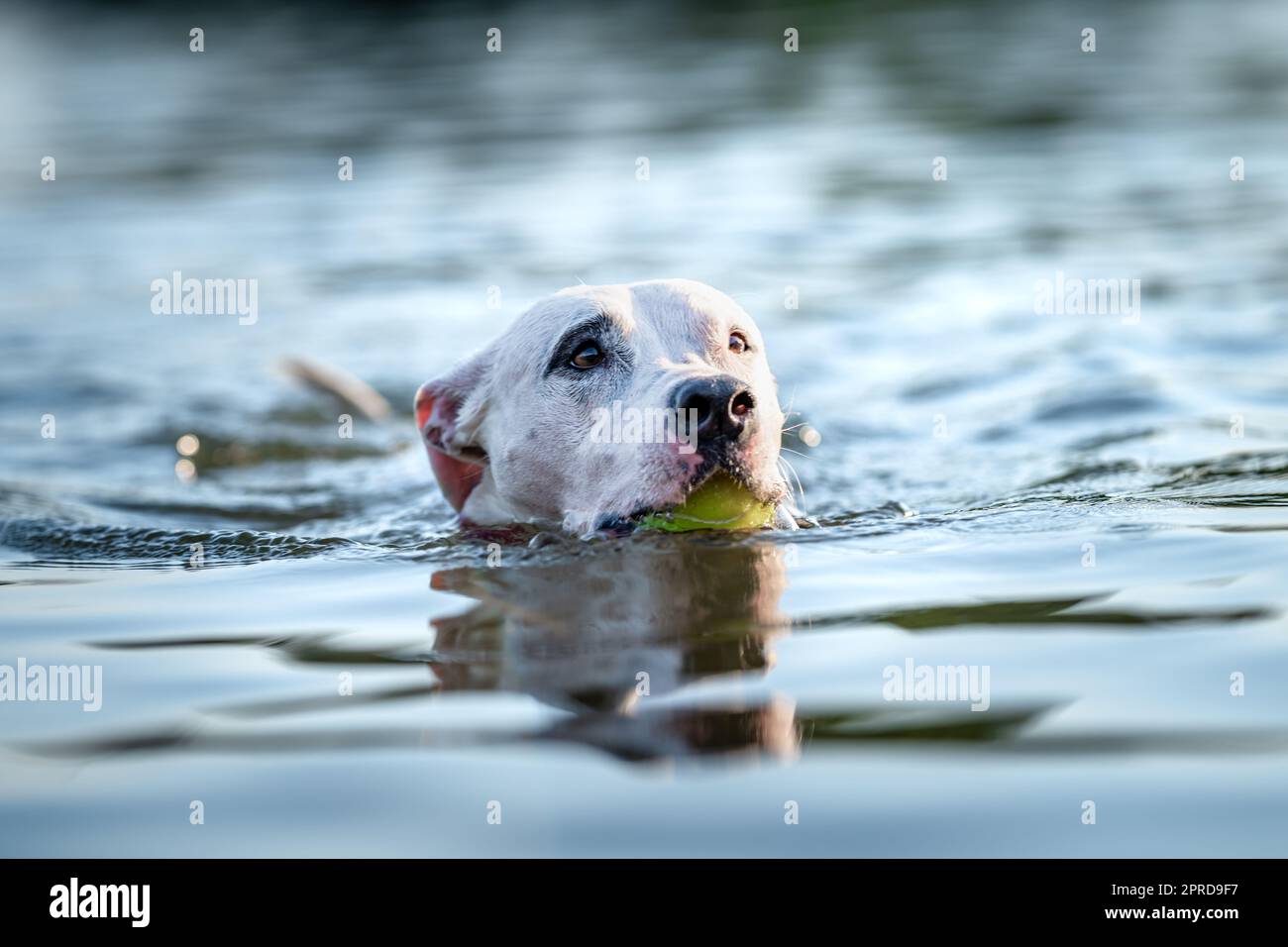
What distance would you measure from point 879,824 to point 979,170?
1444 cm

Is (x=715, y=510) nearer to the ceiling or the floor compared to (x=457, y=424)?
nearer to the floor

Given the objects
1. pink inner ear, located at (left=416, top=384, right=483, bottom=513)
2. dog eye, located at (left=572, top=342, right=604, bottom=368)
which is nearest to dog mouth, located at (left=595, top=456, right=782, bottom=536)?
dog eye, located at (left=572, top=342, right=604, bottom=368)

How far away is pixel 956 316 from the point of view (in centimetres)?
1066

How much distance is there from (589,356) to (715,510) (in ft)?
2.92

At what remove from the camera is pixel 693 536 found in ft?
16.8

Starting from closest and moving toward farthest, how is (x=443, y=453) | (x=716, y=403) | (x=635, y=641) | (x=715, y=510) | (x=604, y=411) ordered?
(x=635, y=641)
(x=716, y=403)
(x=715, y=510)
(x=604, y=411)
(x=443, y=453)

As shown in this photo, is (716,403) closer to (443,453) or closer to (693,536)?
(693,536)

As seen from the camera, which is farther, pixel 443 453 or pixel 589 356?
pixel 443 453

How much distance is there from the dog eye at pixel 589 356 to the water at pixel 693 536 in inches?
26.6

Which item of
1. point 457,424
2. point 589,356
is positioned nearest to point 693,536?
point 589,356

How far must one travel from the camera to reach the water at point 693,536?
3.23 m

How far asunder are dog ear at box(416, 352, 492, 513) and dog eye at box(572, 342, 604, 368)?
2.26 feet

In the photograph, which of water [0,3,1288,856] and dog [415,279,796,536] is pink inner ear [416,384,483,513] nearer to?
dog [415,279,796,536]
